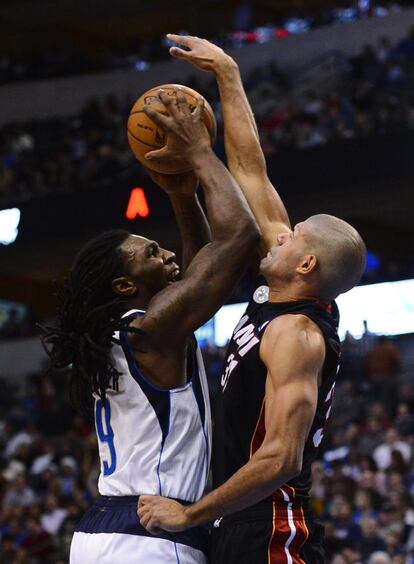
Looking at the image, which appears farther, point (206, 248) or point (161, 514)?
point (206, 248)

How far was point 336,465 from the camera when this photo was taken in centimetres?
1190

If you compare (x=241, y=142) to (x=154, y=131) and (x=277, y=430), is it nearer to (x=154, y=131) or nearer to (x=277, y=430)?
(x=154, y=131)

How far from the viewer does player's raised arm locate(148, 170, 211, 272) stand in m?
4.43

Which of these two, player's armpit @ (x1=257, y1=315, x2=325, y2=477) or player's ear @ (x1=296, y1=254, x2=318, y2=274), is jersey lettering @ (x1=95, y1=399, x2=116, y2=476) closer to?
player's armpit @ (x1=257, y1=315, x2=325, y2=477)

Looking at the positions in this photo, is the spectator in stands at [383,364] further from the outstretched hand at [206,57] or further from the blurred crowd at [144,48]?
the outstretched hand at [206,57]

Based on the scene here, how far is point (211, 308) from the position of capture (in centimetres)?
393

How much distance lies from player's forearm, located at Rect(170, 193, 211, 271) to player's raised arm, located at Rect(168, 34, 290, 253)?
0.68 feet

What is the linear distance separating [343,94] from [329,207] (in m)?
2.41

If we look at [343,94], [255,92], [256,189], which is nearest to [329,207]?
[343,94]

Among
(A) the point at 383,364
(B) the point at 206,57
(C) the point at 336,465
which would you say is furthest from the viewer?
(A) the point at 383,364

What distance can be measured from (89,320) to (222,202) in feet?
2.09

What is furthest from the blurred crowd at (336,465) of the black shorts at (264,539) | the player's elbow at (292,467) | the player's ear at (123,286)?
the player's elbow at (292,467)

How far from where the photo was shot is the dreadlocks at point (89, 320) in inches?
158

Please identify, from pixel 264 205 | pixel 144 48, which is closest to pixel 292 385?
pixel 264 205
